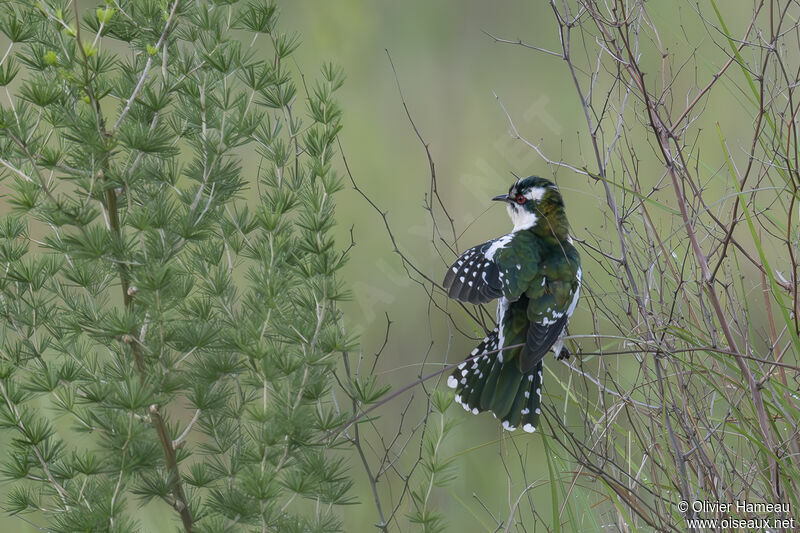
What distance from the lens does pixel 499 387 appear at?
7.14 feet

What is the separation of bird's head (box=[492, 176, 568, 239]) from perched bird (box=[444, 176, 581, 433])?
53 mm

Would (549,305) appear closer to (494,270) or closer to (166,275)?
(494,270)

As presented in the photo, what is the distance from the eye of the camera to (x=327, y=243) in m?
1.67

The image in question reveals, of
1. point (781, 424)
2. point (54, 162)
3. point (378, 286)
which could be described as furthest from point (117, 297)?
point (781, 424)

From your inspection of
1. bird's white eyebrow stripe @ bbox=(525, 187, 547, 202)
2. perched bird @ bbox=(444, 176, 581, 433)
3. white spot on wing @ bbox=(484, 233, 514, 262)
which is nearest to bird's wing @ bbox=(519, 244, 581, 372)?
perched bird @ bbox=(444, 176, 581, 433)

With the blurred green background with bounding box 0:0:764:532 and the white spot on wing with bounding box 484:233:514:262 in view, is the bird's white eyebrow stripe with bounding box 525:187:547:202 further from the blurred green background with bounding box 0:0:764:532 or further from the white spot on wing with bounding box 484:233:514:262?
the blurred green background with bounding box 0:0:764:532

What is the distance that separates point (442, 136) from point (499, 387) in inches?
74.1

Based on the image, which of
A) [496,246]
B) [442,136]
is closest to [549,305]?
[496,246]

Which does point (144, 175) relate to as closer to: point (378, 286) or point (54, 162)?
point (54, 162)

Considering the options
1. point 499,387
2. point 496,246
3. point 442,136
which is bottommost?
point 499,387

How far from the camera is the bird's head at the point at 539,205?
2.50 m

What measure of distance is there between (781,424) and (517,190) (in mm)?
1012

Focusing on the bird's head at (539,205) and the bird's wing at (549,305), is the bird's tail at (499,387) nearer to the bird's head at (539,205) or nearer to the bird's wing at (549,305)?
the bird's wing at (549,305)

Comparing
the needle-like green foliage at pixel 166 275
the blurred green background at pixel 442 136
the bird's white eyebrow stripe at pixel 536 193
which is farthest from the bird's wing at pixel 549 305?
the blurred green background at pixel 442 136
